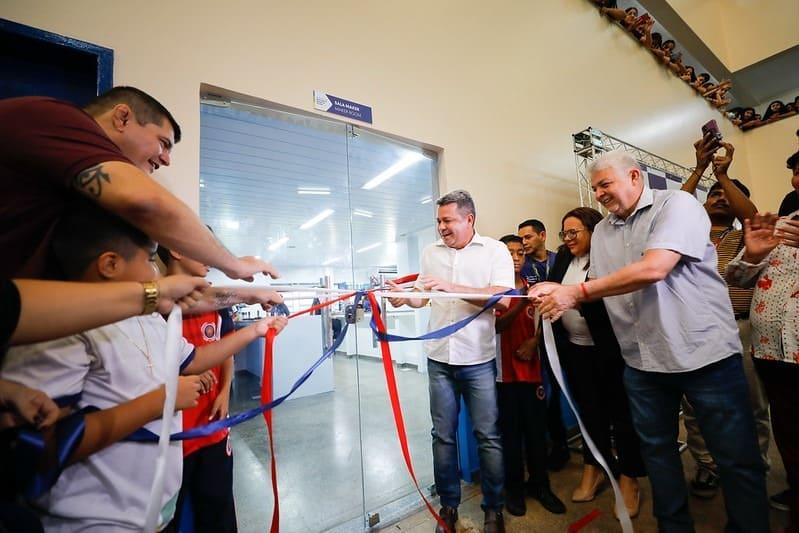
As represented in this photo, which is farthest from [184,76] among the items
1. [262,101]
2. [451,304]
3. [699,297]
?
[699,297]

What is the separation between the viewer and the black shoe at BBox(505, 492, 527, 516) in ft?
6.34

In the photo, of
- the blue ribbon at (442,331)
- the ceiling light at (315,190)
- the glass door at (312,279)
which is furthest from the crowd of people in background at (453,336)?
the ceiling light at (315,190)

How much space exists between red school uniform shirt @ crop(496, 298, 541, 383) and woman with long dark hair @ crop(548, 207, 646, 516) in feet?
0.83

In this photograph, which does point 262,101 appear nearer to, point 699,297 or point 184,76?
point 184,76

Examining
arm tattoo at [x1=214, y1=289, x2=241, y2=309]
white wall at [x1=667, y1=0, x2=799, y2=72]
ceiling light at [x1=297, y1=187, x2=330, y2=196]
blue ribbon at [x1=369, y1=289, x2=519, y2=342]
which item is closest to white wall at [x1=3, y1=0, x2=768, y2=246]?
arm tattoo at [x1=214, y1=289, x2=241, y2=309]

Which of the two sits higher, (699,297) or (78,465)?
(699,297)

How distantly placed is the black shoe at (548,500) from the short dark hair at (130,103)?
2685 mm

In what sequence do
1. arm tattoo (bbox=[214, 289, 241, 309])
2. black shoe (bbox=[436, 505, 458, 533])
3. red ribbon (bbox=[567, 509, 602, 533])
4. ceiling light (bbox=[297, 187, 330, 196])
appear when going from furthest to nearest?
ceiling light (bbox=[297, 187, 330, 196]) → black shoe (bbox=[436, 505, 458, 533]) → red ribbon (bbox=[567, 509, 602, 533]) → arm tattoo (bbox=[214, 289, 241, 309])

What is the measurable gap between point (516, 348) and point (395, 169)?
2157mm

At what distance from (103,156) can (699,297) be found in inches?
84.1

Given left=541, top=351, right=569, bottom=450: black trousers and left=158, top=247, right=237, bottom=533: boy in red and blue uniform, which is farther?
left=541, top=351, right=569, bottom=450: black trousers

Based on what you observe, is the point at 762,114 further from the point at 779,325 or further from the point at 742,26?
the point at 779,325

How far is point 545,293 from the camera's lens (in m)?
1.50

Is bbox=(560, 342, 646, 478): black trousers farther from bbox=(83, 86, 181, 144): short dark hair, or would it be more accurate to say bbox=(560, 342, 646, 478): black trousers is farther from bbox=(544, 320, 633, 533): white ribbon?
bbox=(83, 86, 181, 144): short dark hair
